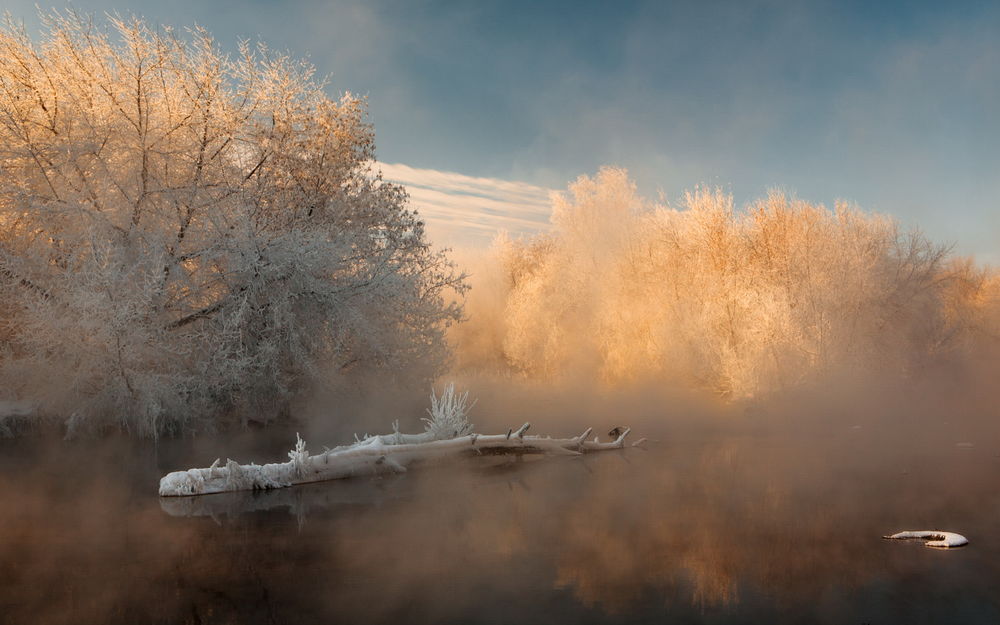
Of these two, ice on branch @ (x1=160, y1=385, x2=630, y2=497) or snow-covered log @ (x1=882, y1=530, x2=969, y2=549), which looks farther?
ice on branch @ (x1=160, y1=385, x2=630, y2=497)

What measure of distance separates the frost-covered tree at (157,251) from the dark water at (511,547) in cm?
233

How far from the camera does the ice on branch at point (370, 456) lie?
9.60 metres

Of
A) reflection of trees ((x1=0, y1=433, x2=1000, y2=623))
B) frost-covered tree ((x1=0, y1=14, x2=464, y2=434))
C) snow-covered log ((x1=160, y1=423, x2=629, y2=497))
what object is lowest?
reflection of trees ((x1=0, y1=433, x2=1000, y2=623))

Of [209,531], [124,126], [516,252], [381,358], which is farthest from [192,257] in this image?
[516,252]

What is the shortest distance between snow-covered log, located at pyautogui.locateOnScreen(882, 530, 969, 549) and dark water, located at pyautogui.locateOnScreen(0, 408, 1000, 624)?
0.41ft

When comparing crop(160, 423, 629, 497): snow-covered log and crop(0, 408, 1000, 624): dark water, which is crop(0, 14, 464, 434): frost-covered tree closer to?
crop(0, 408, 1000, 624): dark water

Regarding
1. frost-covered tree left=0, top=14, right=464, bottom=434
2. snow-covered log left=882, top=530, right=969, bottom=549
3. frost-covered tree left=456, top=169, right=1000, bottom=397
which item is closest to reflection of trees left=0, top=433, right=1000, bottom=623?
snow-covered log left=882, top=530, right=969, bottom=549

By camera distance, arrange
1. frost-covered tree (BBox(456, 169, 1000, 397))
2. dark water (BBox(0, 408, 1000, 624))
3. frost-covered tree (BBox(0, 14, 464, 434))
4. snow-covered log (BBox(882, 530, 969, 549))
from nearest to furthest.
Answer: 1. dark water (BBox(0, 408, 1000, 624))
2. snow-covered log (BBox(882, 530, 969, 549))
3. frost-covered tree (BBox(0, 14, 464, 434))
4. frost-covered tree (BBox(456, 169, 1000, 397))

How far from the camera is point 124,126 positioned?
47.8ft

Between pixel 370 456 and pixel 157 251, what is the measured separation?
640cm

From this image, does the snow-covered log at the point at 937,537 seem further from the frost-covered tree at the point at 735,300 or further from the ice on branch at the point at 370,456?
the frost-covered tree at the point at 735,300

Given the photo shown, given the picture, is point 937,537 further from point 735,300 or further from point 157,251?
point 735,300

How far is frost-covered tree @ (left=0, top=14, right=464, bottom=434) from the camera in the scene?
43.7ft

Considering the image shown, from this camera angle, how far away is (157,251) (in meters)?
13.6
